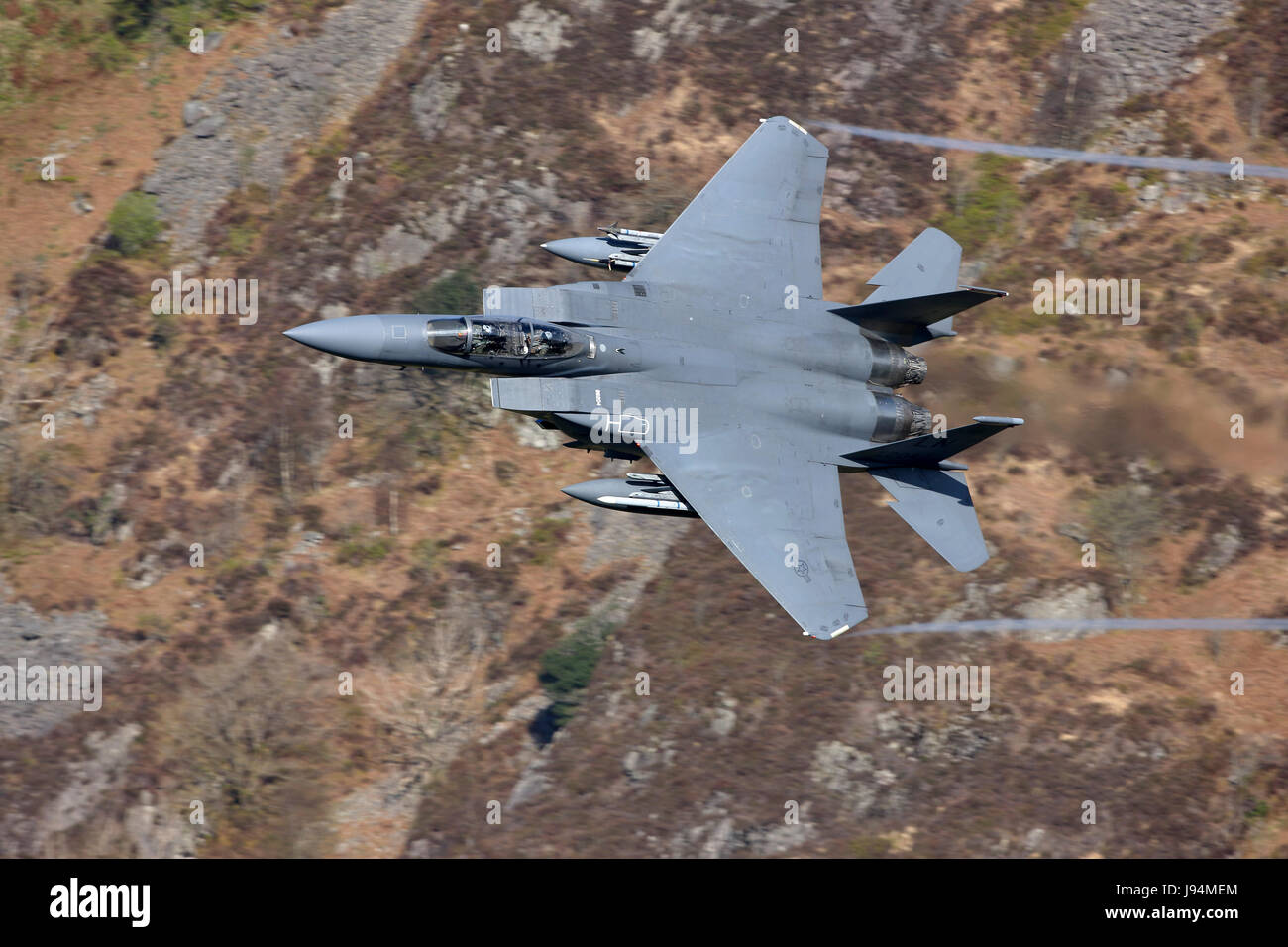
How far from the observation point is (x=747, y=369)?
27984mm

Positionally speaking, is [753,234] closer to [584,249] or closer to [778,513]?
[584,249]

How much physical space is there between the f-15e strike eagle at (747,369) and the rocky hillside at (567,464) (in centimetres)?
759

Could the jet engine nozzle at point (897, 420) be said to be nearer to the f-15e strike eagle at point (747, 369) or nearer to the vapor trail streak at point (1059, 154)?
the f-15e strike eagle at point (747, 369)

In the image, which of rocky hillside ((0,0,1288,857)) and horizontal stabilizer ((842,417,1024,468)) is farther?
rocky hillside ((0,0,1288,857))

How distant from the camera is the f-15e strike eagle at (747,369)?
Result: 26344 millimetres

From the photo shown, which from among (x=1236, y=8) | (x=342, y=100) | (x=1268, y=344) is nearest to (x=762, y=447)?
(x=1268, y=344)

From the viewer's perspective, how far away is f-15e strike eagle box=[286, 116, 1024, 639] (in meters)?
26.3

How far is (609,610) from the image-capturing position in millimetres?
35969

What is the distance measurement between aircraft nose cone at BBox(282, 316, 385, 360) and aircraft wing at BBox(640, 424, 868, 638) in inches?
221

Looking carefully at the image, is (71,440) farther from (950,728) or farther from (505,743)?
(950,728)

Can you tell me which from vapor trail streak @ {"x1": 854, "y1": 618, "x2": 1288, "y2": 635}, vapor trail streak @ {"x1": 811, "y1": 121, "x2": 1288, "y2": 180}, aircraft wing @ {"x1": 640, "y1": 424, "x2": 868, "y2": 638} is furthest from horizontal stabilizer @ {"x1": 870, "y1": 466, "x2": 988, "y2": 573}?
vapor trail streak @ {"x1": 811, "y1": 121, "x2": 1288, "y2": 180}

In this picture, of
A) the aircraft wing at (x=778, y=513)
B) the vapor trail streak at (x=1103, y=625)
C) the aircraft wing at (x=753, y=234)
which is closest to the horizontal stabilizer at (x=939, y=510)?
the aircraft wing at (x=778, y=513)

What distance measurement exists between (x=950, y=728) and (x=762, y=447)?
10.6 m

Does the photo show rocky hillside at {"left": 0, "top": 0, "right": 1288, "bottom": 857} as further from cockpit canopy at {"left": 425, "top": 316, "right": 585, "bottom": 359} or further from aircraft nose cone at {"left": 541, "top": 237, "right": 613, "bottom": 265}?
cockpit canopy at {"left": 425, "top": 316, "right": 585, "bottom": 359}
